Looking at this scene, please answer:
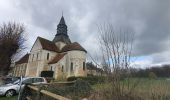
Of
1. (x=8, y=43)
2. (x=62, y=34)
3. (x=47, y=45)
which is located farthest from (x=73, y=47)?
(x=8, y=43)

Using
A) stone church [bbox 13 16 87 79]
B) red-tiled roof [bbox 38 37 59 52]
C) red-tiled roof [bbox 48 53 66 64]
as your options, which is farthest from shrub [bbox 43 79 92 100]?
red-tiled roof [bbox 38 37 59 52]

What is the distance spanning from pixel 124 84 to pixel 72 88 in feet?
22.4

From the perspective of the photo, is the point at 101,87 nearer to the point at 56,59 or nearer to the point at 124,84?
the point at 124,84

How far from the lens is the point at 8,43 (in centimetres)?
2705

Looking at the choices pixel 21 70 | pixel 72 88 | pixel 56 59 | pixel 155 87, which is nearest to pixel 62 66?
pixel 56 59

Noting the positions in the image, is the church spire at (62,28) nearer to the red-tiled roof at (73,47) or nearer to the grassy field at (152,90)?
the red-tiled roof at (73,47)

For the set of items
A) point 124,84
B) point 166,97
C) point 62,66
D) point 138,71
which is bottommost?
point 166,97

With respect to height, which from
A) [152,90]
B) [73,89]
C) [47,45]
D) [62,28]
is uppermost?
[62,28]

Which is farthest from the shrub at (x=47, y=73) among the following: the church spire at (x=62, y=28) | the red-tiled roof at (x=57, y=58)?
the church spire at (x=62, y=28)

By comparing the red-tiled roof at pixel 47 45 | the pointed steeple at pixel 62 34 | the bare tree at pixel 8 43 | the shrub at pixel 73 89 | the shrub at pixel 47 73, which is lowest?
the shrub at pixel 73 89

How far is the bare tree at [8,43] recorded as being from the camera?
26906 millimetres

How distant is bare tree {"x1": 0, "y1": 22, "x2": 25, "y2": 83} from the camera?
1059 inches

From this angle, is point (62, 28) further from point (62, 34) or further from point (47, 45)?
point (47, 45)

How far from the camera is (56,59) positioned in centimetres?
4809
